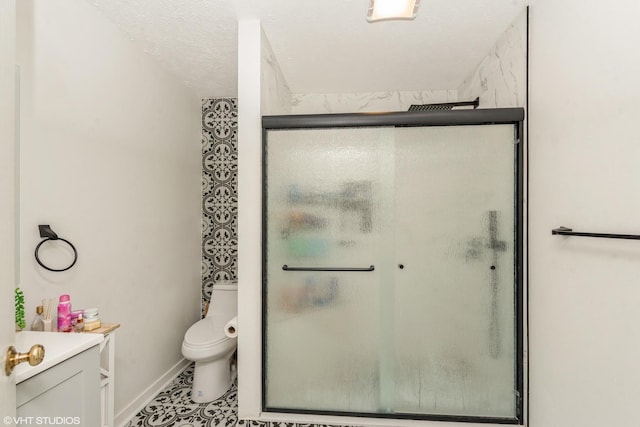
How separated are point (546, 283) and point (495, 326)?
404 millimetres

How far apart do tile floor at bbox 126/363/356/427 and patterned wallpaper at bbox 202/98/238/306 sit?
1.00m

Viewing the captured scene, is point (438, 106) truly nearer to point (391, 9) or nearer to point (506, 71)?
point (506, 71)

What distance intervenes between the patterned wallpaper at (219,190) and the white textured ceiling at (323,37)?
332mm

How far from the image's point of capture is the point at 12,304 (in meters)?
0.75

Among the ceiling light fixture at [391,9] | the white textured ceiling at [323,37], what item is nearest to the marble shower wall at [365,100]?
the white textured ceiling at [323,37]

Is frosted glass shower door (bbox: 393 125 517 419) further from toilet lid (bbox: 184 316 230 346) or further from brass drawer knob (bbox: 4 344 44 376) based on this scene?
brass drawer knob (bbox: 4 344 44 376)

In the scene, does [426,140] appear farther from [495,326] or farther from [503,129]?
[495,326]

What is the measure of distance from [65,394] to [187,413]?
1.26 metres

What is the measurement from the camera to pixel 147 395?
7.02 ft

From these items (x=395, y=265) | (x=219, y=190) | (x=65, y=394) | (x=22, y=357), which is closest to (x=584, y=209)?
(x=395, y=265)

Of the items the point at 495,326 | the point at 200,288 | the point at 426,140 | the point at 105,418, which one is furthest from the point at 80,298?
the point at 495,326

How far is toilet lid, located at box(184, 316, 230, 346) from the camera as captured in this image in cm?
215

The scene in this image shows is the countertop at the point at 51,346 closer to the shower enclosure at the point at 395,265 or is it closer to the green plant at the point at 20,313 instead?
the green plant at the point at 20,313

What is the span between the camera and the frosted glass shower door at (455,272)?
70.4 inches
